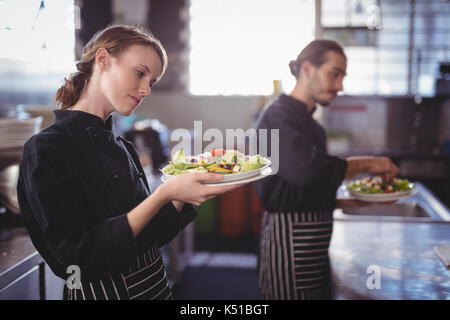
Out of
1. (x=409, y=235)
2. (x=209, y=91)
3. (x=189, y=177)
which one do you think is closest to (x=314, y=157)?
(x=409, y=235)

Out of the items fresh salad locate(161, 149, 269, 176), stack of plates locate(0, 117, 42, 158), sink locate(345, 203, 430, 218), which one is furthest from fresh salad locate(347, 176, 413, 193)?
stack of plates locate(0, 117, 42, 158)

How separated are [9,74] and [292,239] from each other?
1705 millimetres

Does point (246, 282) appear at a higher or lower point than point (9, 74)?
lower

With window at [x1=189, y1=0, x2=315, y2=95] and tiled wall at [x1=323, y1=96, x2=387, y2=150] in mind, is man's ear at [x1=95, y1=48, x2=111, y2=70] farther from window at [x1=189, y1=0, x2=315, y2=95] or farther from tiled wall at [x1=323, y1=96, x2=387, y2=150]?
tiled wall at [x1=323, y1=96, x2=387, y2=150]

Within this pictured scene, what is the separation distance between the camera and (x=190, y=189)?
82cm

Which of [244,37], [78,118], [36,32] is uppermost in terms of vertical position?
[244,37]

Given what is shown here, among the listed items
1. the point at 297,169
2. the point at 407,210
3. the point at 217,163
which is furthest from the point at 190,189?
the point at 407,210

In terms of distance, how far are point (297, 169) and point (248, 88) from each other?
2960 millimetres

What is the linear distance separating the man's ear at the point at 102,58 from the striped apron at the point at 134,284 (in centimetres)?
42

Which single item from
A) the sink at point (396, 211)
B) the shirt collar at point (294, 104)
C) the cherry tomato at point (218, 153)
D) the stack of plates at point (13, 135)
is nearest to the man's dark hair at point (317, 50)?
the shirt collar at point (294, 104)

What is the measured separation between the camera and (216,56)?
10.6 feet

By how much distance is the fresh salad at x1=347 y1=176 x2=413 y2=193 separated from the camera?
5.48 ft

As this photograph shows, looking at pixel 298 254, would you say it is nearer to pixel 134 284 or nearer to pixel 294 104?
pixel 294 104

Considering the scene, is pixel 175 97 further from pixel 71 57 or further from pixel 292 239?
pixel 292 239
